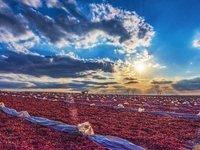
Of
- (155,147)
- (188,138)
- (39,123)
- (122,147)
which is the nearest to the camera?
(122,147)

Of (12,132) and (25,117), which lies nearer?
(12,132)

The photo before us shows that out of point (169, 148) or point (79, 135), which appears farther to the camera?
point (79, 135)

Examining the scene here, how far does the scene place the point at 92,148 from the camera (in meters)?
8.45

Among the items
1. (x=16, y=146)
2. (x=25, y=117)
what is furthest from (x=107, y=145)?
(x=25, y=117)

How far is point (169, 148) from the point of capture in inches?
364

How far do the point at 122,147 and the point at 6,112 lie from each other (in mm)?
11234

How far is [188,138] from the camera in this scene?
11625 millimetres

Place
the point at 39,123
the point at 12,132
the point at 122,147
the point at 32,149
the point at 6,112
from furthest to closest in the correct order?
the point at 6,112 < the point at 39,123 < the point at 12,132 < the point at 122,147 < the point at 32,149

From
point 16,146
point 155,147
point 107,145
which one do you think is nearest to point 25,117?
point 16,146

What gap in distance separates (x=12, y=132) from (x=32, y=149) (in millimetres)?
3114

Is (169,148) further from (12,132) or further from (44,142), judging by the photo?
(12,132)

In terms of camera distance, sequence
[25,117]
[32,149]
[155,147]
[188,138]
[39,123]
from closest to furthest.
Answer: [32,149], [155,147], [188,138], [39,123], [25,117]

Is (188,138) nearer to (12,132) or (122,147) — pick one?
(122,147)

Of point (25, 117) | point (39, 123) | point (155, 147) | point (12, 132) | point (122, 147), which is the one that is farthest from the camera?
point (25, 117)
